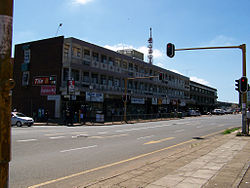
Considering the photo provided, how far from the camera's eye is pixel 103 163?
28.2 feet

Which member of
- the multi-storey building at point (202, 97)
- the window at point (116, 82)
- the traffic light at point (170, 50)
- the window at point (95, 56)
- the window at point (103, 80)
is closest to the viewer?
the traffic light at point (170, 50)

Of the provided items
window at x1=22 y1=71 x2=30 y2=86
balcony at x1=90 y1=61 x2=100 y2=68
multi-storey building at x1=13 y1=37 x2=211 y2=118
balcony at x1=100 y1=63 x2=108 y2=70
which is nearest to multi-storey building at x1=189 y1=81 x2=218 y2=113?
multi-storey building at x1=13 y1=37 x2=211 y2=118

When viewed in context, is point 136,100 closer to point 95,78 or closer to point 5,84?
point 95,78

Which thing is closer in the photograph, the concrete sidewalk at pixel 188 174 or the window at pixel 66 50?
the concrete sidewalk at pixel 188 174

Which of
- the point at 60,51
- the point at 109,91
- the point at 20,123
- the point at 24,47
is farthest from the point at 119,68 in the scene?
the point at 20,123

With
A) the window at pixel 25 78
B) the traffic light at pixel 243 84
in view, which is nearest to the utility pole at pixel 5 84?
the traffic light at pixel 243 84

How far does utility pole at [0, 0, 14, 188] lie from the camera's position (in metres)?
2.51

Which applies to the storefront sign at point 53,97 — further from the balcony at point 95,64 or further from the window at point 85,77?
the balcony at point 95,64

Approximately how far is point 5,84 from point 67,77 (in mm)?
32578

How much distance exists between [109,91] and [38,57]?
1164cm

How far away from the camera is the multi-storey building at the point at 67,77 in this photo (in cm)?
3375

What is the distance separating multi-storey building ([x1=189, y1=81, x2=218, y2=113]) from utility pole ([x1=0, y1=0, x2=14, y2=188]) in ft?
253

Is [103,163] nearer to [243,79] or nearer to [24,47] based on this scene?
[243,79]

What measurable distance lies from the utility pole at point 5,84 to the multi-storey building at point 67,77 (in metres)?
27.7
